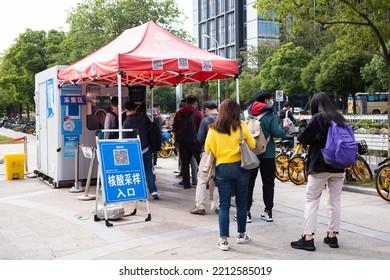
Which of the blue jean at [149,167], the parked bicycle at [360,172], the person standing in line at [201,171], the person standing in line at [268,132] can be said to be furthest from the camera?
the parked bicycle at [360,172]

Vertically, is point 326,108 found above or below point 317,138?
above

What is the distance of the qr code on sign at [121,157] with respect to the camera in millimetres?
7191

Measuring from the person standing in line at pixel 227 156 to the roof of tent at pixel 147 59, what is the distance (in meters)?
2.82

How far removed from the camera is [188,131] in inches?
385

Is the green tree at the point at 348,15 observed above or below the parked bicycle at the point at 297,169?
above

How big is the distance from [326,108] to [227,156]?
50.2 inches

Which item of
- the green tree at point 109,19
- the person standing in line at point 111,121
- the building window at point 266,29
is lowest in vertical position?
the person standing in line at point 111,121

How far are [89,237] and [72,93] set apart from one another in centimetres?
483

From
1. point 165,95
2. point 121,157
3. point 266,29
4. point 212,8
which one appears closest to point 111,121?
point 121,157

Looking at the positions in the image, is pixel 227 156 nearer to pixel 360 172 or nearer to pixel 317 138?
pixel 317 138

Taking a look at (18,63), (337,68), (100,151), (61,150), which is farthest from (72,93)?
(18,63)

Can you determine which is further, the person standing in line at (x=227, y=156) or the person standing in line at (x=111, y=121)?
the person standing in line at (x=111, y=121)

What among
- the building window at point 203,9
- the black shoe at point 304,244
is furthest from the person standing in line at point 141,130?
the building window at point 203,9

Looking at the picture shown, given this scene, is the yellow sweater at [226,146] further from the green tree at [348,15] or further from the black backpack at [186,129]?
the green tree at [348,15]
